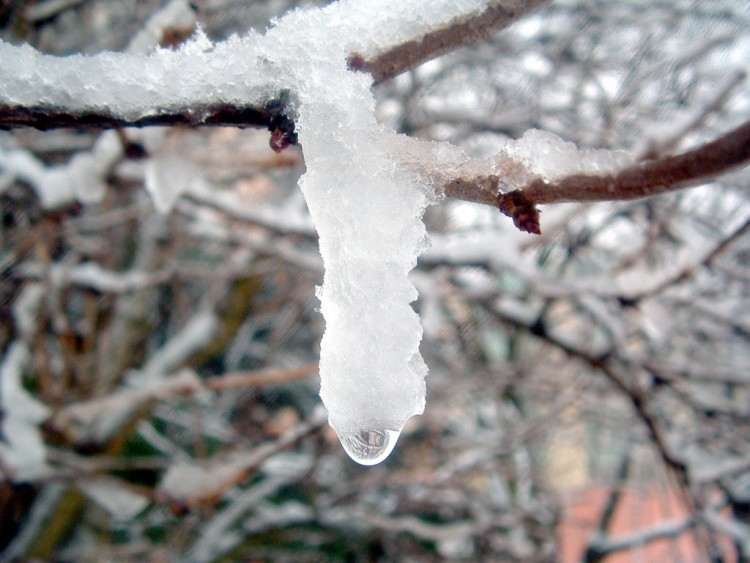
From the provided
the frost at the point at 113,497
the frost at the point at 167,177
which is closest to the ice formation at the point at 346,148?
the frost at the point at 167,177

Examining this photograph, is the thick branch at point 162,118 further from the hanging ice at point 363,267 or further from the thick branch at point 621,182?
the thick branch at point 621,182

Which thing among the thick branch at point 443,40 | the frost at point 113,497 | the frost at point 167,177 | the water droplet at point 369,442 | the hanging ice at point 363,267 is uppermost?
the frost at point 167,177

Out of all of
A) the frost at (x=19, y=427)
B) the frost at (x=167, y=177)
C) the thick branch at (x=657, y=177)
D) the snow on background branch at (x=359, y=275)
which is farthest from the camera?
the frost at (x=19, y=427)

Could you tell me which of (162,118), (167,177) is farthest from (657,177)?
(167,177)

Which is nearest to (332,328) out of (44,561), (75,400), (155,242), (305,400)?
(75,400)

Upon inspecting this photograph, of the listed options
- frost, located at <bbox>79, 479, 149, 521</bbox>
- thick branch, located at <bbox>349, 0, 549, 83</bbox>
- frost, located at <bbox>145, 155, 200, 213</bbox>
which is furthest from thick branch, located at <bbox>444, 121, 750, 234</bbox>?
frost, located at <bbox>79, 479, 149, 521</bbox>

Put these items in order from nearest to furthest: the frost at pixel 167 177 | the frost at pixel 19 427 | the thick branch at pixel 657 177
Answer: the thick branch at pixel 657 177 < the frost at pixel 167 177 < the frost at pixel 19 427

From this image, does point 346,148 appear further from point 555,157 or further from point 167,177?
point 167,177

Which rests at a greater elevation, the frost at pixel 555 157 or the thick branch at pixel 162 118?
the thick branch at pixel 162 118

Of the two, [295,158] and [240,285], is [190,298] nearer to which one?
[240,285]
